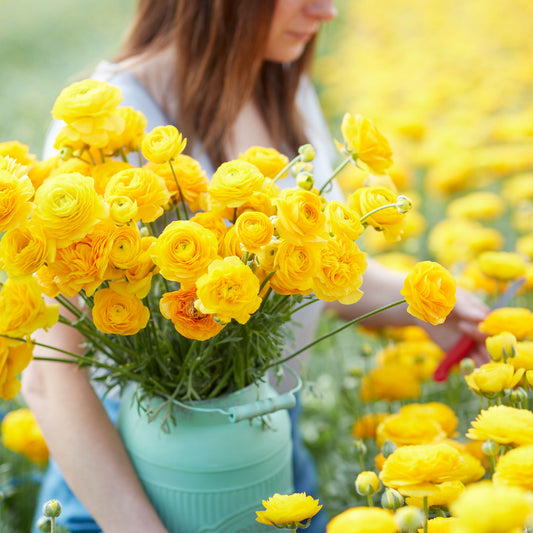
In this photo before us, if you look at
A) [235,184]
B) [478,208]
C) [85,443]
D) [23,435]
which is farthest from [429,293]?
[478,208]

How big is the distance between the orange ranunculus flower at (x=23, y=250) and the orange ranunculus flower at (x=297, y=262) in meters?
0.17

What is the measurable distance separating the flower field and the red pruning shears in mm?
31

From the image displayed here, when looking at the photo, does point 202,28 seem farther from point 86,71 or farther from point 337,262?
point 337,262

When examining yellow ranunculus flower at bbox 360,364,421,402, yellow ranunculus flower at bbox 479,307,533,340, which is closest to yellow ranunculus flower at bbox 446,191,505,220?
yellow ranunculus flower at bbox 360,364,421,402

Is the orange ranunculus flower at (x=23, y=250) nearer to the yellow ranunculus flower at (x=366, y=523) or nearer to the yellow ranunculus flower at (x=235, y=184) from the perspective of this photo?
the yellow ranunculus flower at (x=235, y=184)

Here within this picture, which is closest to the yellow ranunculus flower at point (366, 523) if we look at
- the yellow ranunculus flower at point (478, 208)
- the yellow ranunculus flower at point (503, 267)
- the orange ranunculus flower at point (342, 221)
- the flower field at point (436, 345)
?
the flower field at point (436, 345)

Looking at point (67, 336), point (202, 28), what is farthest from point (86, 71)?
point (67, 336)

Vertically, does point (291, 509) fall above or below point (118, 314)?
below

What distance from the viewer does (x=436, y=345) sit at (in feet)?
3.39

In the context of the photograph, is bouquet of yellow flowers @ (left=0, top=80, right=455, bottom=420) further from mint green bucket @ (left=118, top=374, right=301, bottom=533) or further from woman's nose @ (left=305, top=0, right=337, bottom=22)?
woman's nose @ (left=305, top=0, right=337, bottom=22)

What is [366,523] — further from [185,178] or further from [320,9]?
[320,9]

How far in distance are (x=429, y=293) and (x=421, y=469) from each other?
5.3 inches

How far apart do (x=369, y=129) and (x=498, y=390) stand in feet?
0.86

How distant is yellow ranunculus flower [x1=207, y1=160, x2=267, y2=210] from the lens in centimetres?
49
